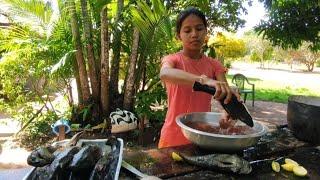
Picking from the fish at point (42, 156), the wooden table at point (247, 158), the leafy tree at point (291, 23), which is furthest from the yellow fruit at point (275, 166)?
the leafy tree at point (291, 23)

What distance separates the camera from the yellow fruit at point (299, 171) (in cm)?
156

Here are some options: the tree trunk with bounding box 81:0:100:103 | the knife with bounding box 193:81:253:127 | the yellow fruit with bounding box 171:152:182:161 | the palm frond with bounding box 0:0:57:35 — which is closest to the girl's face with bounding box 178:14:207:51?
the knife with bounding box 193:81:253:127

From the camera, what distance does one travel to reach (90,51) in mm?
5996

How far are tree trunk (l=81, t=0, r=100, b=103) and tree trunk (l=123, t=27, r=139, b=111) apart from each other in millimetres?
563

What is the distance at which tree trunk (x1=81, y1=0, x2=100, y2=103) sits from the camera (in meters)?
5.71

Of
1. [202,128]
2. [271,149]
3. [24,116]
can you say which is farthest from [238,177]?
[24,116]

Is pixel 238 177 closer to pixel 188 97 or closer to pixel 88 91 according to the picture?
pixel 188 97

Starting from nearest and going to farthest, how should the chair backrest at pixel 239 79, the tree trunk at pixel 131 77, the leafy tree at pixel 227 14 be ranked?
1. the tree trunk at pixel 131 77
2. the leafy tree at pixel 227 14
3. the chair backrest at pixel 239 79

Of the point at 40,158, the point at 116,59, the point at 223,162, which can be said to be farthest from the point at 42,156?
the point at 116,59

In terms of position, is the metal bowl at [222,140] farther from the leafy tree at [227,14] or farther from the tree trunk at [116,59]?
the leafy tree at [227,14]

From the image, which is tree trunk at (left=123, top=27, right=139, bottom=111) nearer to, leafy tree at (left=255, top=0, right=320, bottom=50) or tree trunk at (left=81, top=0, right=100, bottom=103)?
tree trunk at (left=81, top=0, right=100, bottom=103)

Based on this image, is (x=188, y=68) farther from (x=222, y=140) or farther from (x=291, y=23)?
(x=291, y=23)

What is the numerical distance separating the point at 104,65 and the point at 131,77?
497 millimetres

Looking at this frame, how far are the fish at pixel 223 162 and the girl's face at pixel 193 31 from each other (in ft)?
2.32
